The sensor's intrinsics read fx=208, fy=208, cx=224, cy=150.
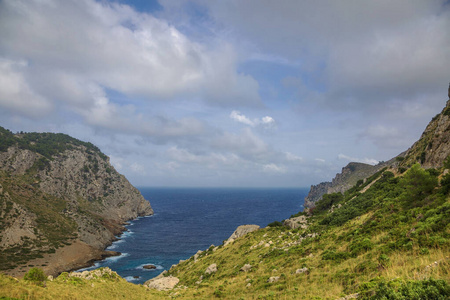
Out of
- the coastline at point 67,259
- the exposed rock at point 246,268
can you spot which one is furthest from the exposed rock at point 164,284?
the coastline at point 67,259

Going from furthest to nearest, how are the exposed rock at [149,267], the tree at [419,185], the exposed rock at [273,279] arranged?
the exposed rock at [149,267], the tree at [419,185], the exposed rock at [273,279]

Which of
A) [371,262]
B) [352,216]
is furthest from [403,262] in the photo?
[352,216]

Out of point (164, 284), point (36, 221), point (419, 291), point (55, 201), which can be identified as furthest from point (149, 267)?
point (419, 291)

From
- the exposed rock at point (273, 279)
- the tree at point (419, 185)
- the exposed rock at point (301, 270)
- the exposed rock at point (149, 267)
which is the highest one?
the tree at point (419, 185)

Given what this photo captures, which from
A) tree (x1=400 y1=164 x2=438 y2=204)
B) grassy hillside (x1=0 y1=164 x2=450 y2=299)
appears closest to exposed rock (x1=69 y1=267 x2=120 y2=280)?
grassy hillside (x1=0 y1=164 x2=450 y2=299)

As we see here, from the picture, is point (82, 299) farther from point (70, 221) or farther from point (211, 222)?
point (211, 222)

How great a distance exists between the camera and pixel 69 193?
145 m

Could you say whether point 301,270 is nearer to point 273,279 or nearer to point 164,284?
point 273,279

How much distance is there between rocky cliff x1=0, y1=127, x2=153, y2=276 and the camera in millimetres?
86812

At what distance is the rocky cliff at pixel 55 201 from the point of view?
8681 cm

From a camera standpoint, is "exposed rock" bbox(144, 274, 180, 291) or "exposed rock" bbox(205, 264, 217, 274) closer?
"exposed rock" bbox(144, 274, 180, 291)

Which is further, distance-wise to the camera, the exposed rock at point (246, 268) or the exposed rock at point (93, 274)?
the exposed rock at point (246, 268)

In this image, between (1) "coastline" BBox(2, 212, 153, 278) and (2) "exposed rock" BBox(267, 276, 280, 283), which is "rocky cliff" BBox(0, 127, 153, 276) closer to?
(1) "coastline" BBox(2, 212, 153, 278)

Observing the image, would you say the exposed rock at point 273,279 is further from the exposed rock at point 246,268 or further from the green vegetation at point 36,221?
the green vegetation at point 36,221
